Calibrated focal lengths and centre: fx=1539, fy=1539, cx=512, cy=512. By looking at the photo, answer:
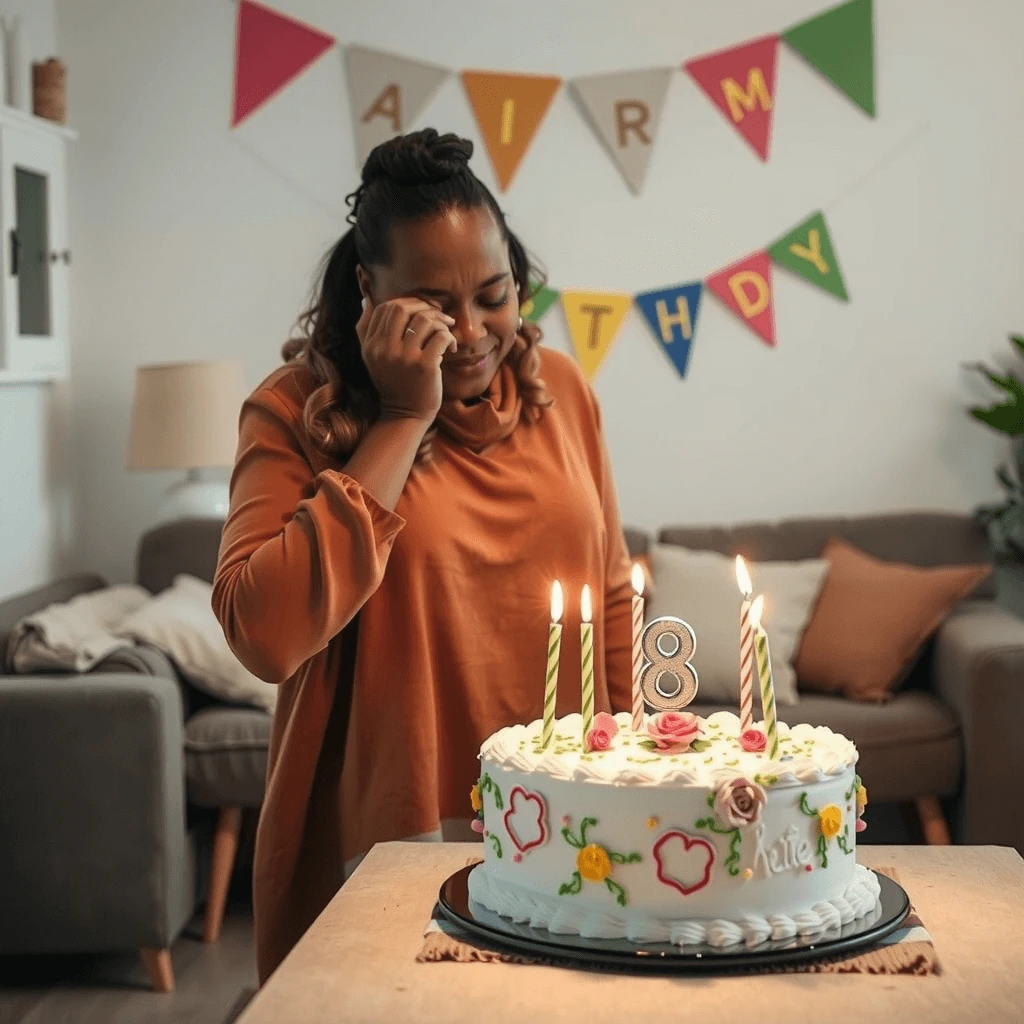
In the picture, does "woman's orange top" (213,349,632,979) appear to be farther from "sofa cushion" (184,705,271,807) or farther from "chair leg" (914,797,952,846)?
"chair leg" (914,797,952,846)

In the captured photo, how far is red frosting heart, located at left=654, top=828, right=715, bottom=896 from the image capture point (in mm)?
1288

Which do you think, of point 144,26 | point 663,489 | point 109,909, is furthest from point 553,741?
point 144,26

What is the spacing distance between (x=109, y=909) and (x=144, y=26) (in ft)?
8.73

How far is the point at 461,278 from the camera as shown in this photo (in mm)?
1638

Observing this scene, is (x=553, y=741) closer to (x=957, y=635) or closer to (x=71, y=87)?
(x=957, y=635)

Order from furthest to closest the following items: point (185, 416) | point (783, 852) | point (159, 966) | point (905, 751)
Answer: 1. point (185, 416)
2. point (905, 751)
3. point (159, 966)
4. point (783, 852)

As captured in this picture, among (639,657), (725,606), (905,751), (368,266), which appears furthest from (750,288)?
(639,657)

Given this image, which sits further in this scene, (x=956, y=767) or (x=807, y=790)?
(x=956, y=767)

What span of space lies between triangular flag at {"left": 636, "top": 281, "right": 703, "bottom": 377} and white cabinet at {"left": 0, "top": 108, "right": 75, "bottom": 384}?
66.5 inches

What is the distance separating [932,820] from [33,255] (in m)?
2.80

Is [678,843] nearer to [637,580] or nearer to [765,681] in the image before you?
[765,681]

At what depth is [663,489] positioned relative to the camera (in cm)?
455

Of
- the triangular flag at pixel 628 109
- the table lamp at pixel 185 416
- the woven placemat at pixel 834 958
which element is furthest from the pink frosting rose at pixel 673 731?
the triangular flag at pixel 628 109

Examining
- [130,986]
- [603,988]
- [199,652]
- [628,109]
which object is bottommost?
[130,986]
